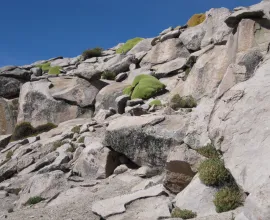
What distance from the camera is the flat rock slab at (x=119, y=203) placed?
12.9 meters

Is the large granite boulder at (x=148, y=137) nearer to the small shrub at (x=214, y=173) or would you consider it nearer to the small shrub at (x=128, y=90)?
the small shrub at (x=214, y=173)

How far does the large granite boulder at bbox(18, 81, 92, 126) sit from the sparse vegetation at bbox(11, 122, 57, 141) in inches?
59.7

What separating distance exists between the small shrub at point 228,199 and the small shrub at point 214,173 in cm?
56

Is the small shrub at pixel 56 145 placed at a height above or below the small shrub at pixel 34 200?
above

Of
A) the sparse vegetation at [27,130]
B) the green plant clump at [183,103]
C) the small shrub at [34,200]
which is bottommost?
the small shrub at [34,200]

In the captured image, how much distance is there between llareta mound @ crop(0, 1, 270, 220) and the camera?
35.6ft

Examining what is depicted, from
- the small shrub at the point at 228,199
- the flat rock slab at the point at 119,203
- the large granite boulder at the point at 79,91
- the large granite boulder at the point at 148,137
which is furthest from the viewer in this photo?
the large granite boulder at the point at 79,91

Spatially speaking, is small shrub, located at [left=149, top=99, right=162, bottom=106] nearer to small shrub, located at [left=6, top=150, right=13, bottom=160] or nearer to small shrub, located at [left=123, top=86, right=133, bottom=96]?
small shrub, located at [left=123, top=86, right=133, bottom=96]

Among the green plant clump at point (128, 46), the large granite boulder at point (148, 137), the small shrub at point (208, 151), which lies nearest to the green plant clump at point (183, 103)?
the large granite boulder at point (148, 137)

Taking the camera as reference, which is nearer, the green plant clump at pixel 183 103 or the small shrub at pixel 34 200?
the small shrub at pixel 34 200

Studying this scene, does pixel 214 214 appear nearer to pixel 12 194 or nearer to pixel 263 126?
pixel 263 126

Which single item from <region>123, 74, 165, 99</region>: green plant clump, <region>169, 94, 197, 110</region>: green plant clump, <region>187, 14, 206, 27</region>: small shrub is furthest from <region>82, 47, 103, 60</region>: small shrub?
<region>169, 94, 197, 110</region>: green plant clump

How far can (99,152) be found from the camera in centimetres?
2067

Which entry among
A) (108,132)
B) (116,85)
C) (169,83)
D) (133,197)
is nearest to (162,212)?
(133,197)
